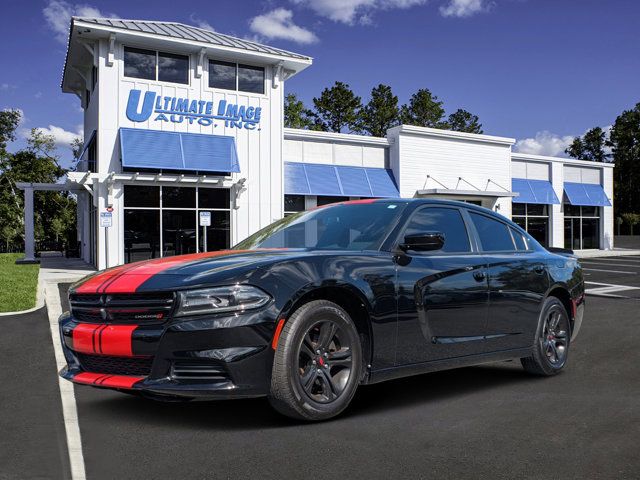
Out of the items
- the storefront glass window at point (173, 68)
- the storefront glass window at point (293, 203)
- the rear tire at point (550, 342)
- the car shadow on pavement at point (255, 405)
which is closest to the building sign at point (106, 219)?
the storefront glass window at point (173, 68)

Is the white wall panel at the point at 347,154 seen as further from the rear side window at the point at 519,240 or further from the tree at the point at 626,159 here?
the tree at the point at 626,159

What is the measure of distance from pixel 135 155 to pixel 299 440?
21.0 meters

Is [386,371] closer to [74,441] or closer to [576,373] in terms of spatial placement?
[74,441]

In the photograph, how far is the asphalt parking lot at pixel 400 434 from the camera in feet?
11.0

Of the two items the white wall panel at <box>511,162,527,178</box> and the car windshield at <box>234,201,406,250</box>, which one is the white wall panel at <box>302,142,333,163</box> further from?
the car windshield at <box>234,201,406,250</box>

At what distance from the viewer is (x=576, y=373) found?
5973 millimetres

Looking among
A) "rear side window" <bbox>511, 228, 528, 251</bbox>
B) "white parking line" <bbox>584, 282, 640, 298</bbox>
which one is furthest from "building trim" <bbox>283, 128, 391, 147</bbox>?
"rear side window" <bbox>511, 228, 528, 251</bbox>

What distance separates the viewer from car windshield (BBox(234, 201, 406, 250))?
15.7 feet

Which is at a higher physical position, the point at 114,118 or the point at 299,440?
the point at 114,118

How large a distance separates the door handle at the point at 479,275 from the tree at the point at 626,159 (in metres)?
67.3

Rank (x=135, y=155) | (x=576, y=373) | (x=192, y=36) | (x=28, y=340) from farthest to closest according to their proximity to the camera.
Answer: (x=192, y=36), (x=135, y=155), (x=28, y=340), (x=576, y=373)

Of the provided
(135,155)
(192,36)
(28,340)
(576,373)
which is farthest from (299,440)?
(192,36)

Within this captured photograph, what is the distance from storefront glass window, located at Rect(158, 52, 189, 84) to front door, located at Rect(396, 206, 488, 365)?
2145cm

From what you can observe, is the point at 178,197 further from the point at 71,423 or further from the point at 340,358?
the point at 340,358
